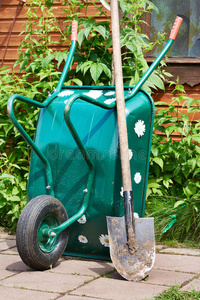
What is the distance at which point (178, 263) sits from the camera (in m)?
2.62

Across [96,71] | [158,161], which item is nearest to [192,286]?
[158,161]

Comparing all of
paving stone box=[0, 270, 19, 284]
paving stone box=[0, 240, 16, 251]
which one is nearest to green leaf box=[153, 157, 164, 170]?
paving stone box=[0, 240, 16, 251]

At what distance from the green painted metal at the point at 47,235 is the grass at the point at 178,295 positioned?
0.72 meters

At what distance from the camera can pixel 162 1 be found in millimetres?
3957

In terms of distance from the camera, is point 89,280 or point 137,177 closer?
point 89,280

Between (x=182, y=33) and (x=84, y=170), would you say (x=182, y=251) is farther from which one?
(x=182, y=33)

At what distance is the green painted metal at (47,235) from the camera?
244 centimetres

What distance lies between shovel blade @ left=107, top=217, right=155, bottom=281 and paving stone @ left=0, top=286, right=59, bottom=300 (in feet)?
1.34

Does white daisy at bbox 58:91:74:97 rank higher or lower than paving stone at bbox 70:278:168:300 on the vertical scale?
higher

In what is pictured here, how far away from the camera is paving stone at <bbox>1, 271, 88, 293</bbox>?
2.15 m

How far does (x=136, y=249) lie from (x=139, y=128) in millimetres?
733

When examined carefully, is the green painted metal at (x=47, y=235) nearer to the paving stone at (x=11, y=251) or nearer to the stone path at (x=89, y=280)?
the stone path at (x=89, y=280)

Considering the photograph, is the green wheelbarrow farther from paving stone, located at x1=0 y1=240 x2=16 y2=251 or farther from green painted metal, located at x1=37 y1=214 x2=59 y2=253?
paving stone, located at x1=0 y1=240 x2=16 y2=251

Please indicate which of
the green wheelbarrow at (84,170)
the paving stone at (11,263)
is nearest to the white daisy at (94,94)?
the green wheelbarrow at (84,170)
